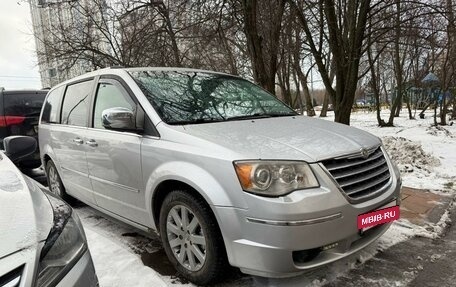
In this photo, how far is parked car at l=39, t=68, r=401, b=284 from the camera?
235cm

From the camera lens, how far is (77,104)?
4.29m

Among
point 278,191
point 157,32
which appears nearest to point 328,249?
point 278,191

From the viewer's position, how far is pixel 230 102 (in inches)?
140

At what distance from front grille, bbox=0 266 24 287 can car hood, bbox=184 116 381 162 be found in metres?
1.41

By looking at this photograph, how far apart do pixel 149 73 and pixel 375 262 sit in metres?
2.62

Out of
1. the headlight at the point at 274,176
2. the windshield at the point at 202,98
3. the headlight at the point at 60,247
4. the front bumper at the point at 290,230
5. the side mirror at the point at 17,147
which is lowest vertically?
the front bumper at the point at 290,230

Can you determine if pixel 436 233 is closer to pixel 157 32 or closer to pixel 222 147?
pixel 222 147

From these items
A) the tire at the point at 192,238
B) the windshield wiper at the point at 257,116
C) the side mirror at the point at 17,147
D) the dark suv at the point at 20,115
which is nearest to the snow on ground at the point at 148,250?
the tire at the point at 192,238

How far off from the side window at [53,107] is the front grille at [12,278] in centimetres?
364

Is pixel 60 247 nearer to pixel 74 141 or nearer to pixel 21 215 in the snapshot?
pixel 21 215

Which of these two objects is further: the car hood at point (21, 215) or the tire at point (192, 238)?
the tire at point (192, 238)

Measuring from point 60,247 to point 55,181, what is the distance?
3644mm

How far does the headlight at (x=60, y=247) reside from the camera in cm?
151

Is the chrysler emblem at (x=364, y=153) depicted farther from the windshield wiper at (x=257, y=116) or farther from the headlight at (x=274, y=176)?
the windshield wiper at (x=257, y=116)
